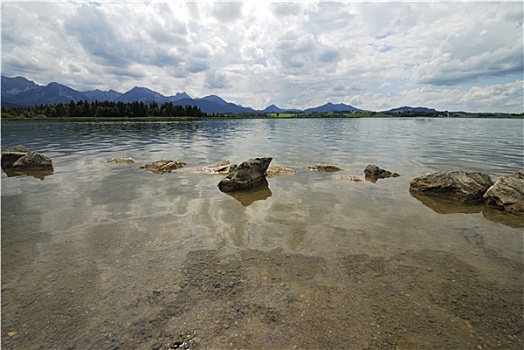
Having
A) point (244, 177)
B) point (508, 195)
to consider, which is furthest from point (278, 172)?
point (508, 195)

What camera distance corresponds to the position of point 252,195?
15.0 meters

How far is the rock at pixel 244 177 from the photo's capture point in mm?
15844

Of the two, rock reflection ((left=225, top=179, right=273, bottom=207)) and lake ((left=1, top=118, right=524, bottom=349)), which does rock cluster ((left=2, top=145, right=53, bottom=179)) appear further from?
rock reflection ((left=225, top=179, right=273, bottom=207))

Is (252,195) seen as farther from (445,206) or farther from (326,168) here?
(445,206)

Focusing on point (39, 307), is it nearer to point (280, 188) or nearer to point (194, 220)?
point (194, 220)

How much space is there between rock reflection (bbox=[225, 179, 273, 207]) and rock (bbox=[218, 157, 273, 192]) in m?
0.40

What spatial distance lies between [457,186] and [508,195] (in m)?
2.12

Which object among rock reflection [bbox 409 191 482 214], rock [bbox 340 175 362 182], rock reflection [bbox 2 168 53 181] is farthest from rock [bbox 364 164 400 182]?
rock reflection [bbox 2 168 53 181]

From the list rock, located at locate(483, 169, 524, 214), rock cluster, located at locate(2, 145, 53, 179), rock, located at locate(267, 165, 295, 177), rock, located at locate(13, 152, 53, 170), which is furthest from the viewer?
rock, located at locate(13, 152, 53, 170)

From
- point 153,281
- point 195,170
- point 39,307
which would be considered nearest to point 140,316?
point 153,281

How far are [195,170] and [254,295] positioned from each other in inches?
639

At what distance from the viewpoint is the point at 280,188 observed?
1653 cm

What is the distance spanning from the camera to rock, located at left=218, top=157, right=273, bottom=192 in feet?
52.0

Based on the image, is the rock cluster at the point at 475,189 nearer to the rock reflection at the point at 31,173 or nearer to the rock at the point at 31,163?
the rock reflection at the point at 31,173
